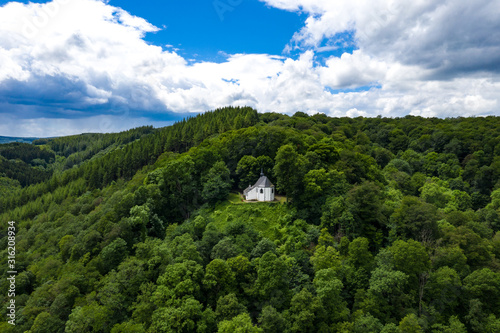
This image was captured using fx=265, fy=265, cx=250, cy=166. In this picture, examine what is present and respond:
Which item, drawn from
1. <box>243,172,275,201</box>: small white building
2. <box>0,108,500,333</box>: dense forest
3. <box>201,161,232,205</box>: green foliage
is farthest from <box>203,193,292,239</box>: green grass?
<box>201,161,232,205</box>: green foliage

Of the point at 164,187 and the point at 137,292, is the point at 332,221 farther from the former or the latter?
the point at 164,187

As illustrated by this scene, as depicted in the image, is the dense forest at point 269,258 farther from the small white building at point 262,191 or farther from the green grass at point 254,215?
the small white building at point 262,191

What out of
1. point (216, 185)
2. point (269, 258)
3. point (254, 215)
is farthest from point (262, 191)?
point (269, 258)

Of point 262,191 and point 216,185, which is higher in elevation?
point 216,185

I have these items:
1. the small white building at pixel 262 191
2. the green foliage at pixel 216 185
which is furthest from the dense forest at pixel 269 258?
the small white building at pixel 262 191

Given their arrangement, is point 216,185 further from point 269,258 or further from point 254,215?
point 269,258

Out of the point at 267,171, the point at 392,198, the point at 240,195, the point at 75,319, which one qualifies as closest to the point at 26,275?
the point at 75,319

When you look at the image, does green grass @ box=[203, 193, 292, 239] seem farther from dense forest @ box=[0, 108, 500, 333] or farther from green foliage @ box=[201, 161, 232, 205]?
green foliage @ box=[201, 161, 232, 205]

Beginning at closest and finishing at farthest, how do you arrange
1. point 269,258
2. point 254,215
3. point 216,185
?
point 269,258 < point 254,215 < point 216,185

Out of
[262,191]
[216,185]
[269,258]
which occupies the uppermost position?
[216,185]

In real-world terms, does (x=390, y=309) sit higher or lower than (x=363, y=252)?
lower

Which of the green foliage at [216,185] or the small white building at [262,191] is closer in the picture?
the small white building at [262,191]
